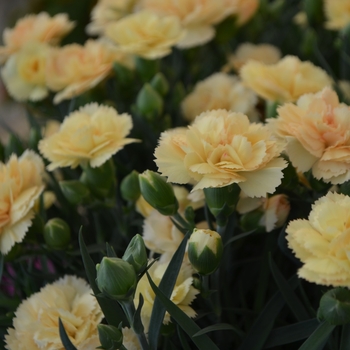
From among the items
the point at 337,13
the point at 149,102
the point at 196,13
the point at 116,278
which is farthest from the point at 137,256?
the point at 337,13

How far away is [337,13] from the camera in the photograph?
2.51ft

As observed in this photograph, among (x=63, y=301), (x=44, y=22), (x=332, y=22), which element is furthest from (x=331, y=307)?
(x=44, y=22)

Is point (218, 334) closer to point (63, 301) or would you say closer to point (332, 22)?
point (63, 301)

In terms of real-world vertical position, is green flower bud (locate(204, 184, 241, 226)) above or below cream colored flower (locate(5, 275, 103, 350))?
above

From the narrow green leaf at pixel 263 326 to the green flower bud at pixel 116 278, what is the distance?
0.45 feet

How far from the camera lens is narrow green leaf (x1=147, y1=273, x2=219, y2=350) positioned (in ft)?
1.27

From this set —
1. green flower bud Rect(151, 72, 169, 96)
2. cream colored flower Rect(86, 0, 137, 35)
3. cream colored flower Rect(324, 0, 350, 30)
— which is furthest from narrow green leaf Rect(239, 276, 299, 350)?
cream colored flower Rect(86, 0, 137, 35)

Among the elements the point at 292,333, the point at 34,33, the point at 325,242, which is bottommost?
the point at 292,333

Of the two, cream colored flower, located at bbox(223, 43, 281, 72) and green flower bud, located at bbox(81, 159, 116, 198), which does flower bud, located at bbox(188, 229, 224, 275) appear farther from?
cream colored flower, located at bbox(223, 43, 281, 72)

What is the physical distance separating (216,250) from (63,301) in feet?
0.53

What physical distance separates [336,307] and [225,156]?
0.14 m

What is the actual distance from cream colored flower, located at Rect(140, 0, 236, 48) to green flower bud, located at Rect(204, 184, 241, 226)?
336mm

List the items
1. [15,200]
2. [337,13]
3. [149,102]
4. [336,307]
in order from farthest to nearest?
[337,13] → [149,102] → [15,200] → [336,307]

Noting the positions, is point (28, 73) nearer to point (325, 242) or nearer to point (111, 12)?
point (111, 12)
